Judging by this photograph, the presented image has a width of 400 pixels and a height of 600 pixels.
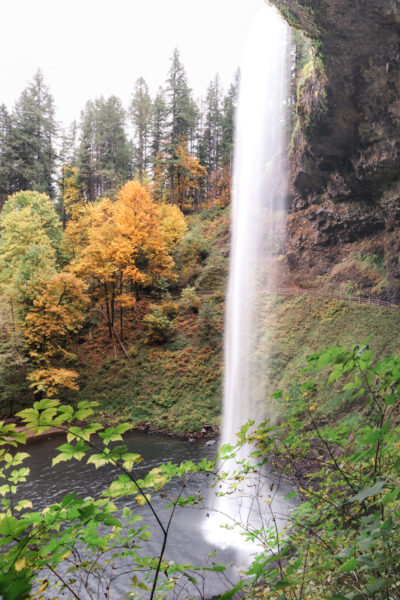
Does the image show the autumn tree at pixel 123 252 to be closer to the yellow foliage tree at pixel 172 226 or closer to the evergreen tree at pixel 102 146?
the yellow foliage tree at pixel 172 226

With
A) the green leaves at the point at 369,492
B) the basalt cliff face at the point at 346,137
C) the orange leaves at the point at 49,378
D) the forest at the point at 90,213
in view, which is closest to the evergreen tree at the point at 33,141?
the forest at the point at 90,213

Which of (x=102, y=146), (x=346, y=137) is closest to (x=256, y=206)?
(x=346, y=137)

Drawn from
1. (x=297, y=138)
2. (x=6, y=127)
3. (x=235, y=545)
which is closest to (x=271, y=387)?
(x=235, y=545)

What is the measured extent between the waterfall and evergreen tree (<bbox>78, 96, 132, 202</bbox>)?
15.1m

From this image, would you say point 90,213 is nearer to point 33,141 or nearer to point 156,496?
point 33,141

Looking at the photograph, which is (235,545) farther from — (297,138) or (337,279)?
(297,138)

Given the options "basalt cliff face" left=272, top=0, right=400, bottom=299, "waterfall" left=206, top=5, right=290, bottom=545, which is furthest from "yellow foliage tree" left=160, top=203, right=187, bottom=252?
"basalt cliff face" left=272, top=0, right=400, bottom=299

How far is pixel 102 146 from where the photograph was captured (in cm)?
3766

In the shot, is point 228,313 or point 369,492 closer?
point 369,492

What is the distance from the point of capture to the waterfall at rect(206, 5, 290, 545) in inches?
635

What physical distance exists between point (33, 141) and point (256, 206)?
22423 mm

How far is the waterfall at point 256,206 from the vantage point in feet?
52.9

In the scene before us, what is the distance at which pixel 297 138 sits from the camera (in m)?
18.6

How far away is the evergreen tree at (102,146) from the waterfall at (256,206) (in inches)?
594
